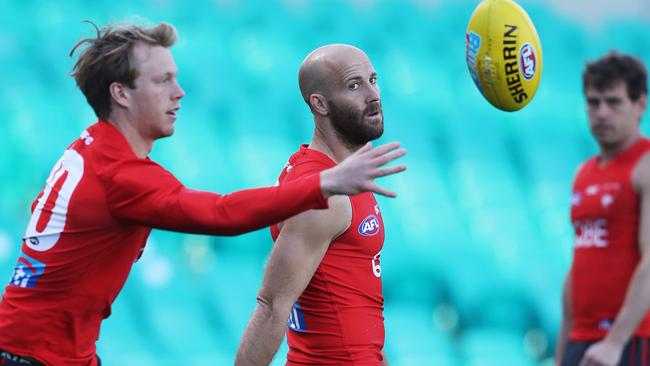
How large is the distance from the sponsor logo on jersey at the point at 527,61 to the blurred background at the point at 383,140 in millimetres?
4292

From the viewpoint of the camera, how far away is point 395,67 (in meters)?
10.7

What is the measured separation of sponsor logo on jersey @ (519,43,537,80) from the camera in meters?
4.20

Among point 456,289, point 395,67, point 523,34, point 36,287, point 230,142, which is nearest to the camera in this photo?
point 36,287

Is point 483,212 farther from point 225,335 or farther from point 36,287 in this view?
point 36,287

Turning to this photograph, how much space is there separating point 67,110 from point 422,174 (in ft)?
11.5

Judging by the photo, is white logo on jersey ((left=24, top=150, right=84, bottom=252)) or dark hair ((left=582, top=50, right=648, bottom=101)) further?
dark hair ((left=582, top=50, right=648, bottom=101))

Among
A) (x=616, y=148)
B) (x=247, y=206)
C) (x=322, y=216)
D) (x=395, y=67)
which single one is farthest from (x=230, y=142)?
(x=247, y=206)

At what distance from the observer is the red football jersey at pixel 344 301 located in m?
3.69

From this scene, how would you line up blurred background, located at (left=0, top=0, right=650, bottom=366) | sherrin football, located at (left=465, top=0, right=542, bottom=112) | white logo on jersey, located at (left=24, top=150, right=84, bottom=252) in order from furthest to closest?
blurred background, located at (left=0, top=0, right=650, bottom=366) < sherrin football, located at (left=465, top=0, right=542, bottom=112) < white logo on jersey, located at (left=24, top=150, right=84, bottom=252)

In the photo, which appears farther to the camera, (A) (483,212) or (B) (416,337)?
(A) (483,212)

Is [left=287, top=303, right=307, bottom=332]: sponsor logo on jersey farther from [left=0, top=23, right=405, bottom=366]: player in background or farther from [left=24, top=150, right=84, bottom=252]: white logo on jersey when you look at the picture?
[left=24, top=150, right=84, bottom=252]: white logo on jersey

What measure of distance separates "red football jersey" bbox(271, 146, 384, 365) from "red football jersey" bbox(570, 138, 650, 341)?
3.95 feet

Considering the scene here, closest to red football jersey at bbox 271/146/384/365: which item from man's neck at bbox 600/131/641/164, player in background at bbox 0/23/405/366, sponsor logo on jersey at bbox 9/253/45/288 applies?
player in background at bbox 0/23/405/366

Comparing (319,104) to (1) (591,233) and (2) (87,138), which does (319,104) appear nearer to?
(2) (87,138)
